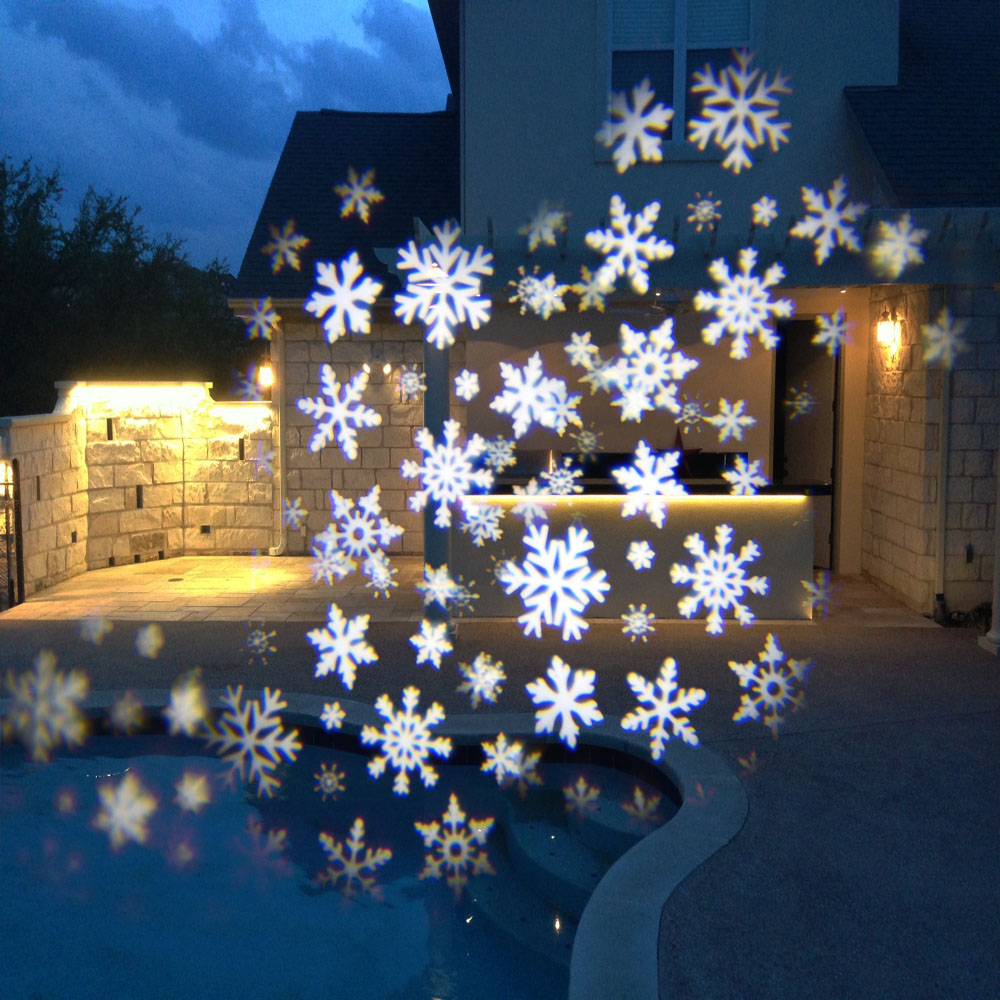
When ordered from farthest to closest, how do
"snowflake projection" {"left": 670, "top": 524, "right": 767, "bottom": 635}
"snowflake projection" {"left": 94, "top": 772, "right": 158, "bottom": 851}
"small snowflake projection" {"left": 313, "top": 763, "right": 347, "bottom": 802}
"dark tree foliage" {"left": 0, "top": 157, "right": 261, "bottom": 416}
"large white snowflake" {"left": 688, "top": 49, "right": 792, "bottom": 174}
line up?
"dark tree foliage" {"left": 0, "top": 157, "right": 261, "bottom": 416}
"large white snowflake" {"left": 688, "top": 49, "right": 792, "bottom": 174}
"snowflake projection" {"left": 670, "top": 524, "right": 767, "bottom": 635}
"small snowflake projection" {"left": 313, "top": 763, "right": 347, "bottom": 802}
"snowflake projection" {"left": 94, "top": 772, "right": 158, "bottom": 851}

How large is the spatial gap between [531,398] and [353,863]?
228 inches

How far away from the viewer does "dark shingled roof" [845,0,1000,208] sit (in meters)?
7.85

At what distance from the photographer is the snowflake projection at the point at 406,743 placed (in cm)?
519

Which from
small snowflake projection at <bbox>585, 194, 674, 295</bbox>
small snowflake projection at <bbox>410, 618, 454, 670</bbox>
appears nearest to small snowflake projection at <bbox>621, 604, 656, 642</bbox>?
small snowflake projection at <bbox>410, 618, 454, 670</bbox>

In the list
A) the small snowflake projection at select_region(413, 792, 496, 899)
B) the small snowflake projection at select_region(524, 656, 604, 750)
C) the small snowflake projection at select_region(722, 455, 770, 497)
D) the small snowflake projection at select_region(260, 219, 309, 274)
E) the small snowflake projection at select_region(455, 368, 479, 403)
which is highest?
the small snowflake projection at select_region(260, 219, 309, 274)

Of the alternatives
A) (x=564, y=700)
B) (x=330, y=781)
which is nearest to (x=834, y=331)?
(x=564, y=700)

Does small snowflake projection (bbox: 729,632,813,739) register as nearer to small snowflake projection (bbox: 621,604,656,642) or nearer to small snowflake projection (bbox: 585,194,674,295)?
small snowflake projection (bbox: 621,604,656,642)

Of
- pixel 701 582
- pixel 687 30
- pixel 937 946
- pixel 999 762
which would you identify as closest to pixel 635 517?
pixel 701 582

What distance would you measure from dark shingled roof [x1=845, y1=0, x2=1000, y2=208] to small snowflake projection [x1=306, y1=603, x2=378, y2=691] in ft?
16.6

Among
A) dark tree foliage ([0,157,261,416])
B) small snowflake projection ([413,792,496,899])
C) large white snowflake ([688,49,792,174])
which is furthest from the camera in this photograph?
dark tree foliage ([0,157,261,416])

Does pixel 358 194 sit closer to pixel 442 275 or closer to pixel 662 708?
pixel 442 275

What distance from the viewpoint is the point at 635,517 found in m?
7.86

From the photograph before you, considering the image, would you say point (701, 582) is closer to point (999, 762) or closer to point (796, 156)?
point (999, 762)

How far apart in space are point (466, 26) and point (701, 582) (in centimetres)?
520
